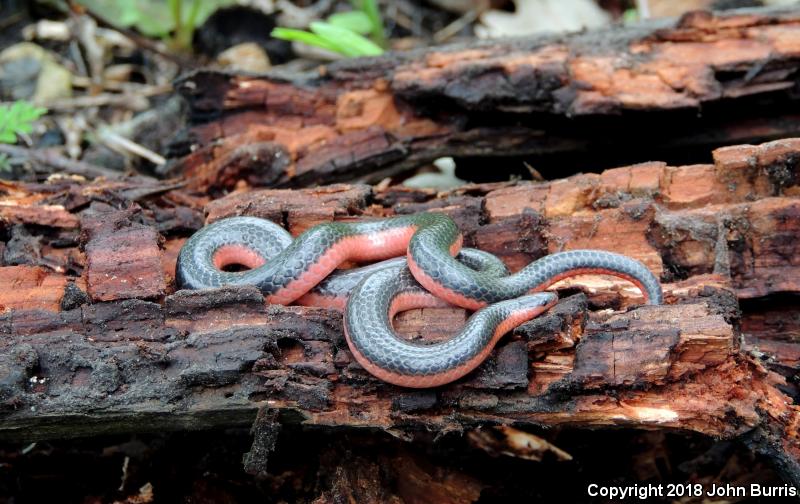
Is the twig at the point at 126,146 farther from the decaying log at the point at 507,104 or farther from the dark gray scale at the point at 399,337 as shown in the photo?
the dark gray scale at the point at 399,337

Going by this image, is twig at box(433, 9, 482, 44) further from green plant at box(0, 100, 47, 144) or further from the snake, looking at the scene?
green plant at box(0, 100, 47, 144)

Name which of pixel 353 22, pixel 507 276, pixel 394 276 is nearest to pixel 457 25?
pixel 353 22

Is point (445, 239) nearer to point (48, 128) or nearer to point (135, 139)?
point (135, 139)

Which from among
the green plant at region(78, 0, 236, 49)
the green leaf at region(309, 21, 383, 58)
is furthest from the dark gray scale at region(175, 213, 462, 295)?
the green plant at region(78, 0, 236, 49)

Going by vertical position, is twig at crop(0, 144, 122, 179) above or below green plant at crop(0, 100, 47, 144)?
above

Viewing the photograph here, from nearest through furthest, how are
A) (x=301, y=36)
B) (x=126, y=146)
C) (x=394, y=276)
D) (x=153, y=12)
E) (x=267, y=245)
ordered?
(x=394, y=276)
(x=267, y=245)
(x=301, y=36)
(x=126, y=146)
(x=153, y=12)

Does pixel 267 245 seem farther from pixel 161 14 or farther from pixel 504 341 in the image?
pixel 161 14

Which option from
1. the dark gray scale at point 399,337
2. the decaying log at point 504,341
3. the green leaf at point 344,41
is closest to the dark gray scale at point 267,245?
the decaying log at point 504,341
